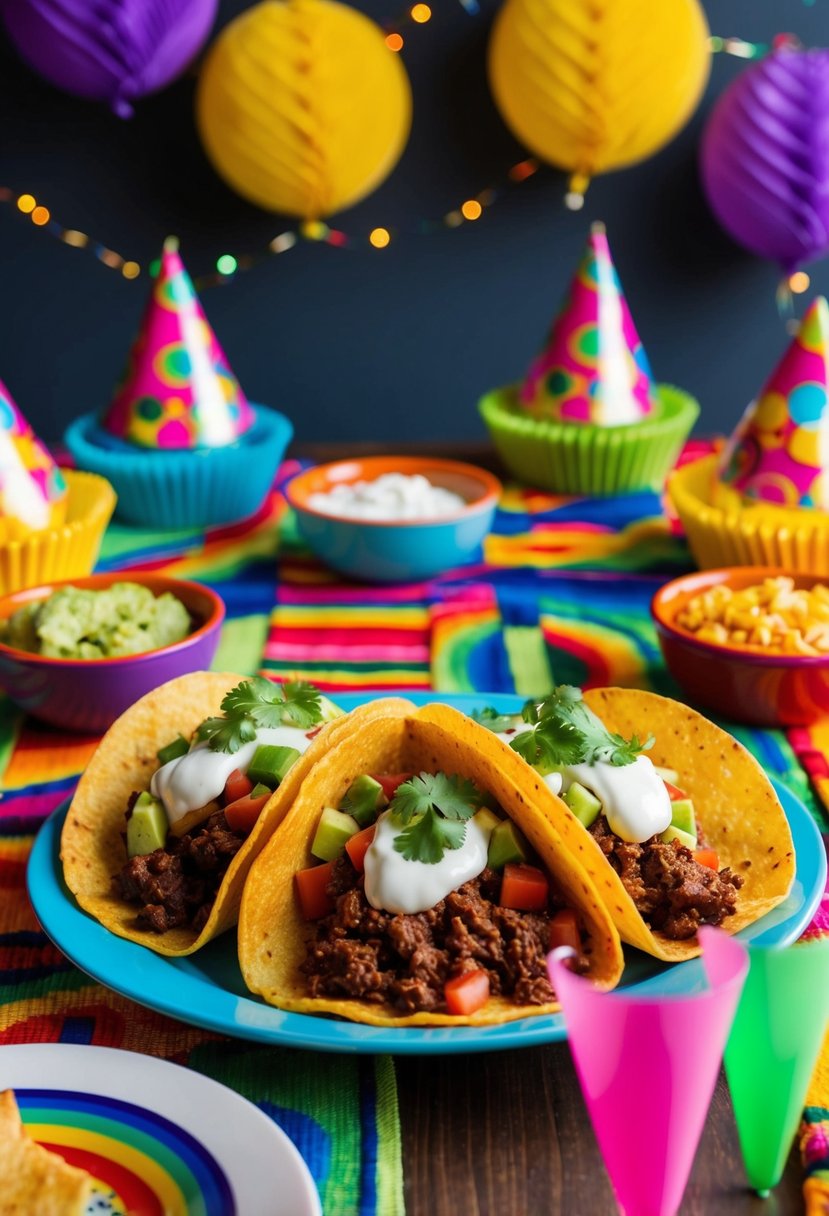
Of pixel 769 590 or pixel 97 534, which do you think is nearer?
pixel 769 590

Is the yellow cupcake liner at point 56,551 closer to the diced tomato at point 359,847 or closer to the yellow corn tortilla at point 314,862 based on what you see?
the yellow corn tortilla at point 314,862

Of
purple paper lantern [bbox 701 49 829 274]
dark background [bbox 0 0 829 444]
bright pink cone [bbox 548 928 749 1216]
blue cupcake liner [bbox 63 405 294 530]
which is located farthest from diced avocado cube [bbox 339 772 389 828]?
dark background [bbox 0 0 829 444]

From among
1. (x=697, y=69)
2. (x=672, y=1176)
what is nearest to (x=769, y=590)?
(x=672, y=1176)

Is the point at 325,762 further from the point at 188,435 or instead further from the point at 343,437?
the point at 343,437

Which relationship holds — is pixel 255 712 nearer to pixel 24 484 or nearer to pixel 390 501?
pixel 24 484

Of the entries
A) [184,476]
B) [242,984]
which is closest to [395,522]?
[184,476]

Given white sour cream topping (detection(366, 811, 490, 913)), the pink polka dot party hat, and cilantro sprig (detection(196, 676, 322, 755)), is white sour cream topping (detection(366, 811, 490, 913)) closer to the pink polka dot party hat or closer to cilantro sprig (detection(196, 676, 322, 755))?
cilantro sprig (detection(196, 676, 322, 755))
